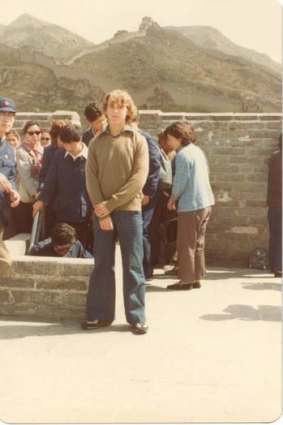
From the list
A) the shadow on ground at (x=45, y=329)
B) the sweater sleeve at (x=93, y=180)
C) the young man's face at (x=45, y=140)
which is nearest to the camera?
the sweater sleeve at (x=93, y=180)

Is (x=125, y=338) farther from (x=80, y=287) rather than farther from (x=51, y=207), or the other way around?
(x=51, y=207)

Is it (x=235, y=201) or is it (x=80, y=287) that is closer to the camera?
(x=80, y=287)

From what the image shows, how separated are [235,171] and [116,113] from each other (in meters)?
3.95

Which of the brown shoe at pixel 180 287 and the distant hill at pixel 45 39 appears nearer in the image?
the brown shoe at pixel 180 287

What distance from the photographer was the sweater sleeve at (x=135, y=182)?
13.7 ft

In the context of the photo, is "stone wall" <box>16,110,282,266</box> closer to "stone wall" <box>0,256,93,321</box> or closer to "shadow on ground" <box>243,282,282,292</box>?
"shadow on ground" <box>243,282,282,292</box>

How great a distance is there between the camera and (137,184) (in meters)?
4.19

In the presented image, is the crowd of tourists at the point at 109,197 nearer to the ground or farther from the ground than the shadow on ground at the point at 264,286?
farther from the ground

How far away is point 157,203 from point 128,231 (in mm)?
1862

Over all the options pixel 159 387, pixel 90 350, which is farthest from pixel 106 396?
pixel 90 350

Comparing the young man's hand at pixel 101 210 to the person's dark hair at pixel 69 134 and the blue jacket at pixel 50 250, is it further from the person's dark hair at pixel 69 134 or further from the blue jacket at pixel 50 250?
the person's dark hair at pixel 69 134

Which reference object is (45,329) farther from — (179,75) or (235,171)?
(179,75)

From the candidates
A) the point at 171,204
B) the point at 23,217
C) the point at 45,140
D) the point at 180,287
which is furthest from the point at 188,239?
the point at 45,140

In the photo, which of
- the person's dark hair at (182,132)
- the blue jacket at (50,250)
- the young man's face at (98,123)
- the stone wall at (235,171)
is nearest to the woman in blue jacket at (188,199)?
the person's dark hair at (182,132)
